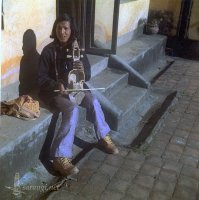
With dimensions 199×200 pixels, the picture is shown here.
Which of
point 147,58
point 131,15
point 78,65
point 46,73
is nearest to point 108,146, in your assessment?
point 78,65

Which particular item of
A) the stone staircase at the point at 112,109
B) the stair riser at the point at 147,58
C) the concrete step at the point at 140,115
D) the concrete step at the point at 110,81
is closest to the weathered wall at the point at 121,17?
the stone staircase at the point at 112,109

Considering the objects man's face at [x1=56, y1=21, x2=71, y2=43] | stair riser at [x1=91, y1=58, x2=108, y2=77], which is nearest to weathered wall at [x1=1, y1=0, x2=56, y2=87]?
man's face at [x1=56, y1=21, x2=71, y2=43]

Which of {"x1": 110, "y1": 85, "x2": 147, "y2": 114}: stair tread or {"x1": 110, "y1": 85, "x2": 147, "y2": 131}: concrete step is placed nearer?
{"x1": 110, "y1": 85, "x2": 147, "y2": 131}: concrete step

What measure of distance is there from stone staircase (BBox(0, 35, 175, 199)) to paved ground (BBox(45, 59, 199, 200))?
50cm

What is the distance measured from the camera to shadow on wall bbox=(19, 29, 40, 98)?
5281mm

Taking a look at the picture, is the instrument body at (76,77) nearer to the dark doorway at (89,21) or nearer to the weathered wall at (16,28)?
the weathered wall at (16,28)

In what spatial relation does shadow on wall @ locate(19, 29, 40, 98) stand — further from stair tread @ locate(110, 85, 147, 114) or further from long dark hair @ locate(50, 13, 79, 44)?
stair tread @ locate(110, 85, 147, 114)

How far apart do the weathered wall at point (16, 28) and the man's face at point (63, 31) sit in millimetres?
661

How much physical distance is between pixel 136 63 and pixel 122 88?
1398 mm

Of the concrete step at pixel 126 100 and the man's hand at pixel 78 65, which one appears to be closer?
the man's hand at pixel 78 65

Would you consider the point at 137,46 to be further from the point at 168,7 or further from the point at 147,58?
the point at 168,7

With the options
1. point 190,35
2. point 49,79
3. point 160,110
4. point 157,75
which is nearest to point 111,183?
point 49,79

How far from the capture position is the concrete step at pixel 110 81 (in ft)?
20.7

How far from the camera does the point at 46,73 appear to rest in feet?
16.0
